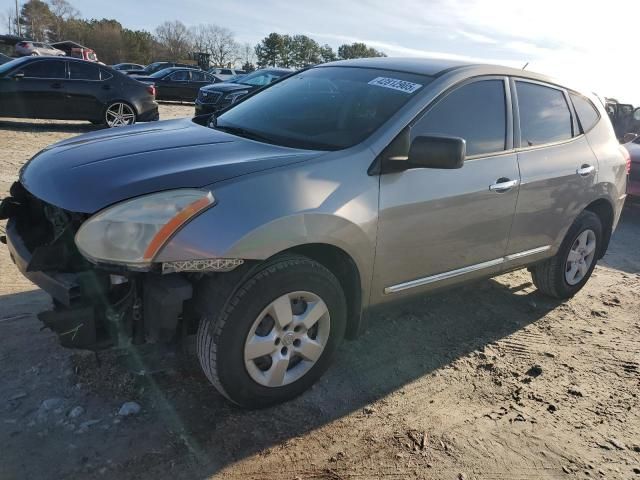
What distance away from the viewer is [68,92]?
447 inches

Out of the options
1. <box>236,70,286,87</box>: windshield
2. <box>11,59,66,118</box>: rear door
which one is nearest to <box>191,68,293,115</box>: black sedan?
<box>236,70,286,87</box>: windshield

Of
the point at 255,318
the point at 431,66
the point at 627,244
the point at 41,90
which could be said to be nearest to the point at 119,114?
the point at 41,90

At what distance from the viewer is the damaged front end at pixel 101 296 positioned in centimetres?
239

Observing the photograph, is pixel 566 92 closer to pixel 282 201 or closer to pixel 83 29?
pixel 282 201

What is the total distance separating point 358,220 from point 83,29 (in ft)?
270

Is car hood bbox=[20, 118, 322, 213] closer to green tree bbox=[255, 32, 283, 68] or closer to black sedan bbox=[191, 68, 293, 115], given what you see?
black sedan bbox=[191, 68, 293, 115]

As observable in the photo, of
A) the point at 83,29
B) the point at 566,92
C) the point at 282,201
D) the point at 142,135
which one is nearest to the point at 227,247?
the point at 282,201

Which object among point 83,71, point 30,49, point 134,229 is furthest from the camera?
point 30,49

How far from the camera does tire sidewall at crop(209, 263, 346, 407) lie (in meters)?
2.55

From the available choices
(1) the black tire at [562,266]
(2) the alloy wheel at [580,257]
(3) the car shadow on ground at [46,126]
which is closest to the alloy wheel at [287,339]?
(1) the black tire at [562,266]

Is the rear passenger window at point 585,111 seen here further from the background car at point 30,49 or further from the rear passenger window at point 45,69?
the background car at point 30,49

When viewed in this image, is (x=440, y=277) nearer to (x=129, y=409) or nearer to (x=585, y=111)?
(x=129, y=409)

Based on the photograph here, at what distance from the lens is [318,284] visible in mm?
2789

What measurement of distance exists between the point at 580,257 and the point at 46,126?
1159cm
